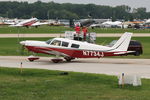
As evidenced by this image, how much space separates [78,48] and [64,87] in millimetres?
12081

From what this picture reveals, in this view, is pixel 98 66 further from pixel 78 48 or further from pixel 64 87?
pixel 64 87

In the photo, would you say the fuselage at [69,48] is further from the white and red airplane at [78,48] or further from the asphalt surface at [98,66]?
the asphalt surface at [98,66]

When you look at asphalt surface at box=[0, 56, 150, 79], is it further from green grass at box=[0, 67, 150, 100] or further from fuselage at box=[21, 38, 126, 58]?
green grass at box=[0, 67, 150, 100]

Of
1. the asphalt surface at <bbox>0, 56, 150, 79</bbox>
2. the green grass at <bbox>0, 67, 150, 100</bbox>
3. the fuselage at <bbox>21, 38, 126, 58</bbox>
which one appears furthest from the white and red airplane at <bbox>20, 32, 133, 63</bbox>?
the green grass at <bbox>0, 67, 150, 100</bbox>

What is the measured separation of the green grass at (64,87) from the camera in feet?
54.0

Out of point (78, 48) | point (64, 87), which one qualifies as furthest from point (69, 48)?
point (64, 87)

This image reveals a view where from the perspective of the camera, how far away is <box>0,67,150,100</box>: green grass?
16.5 m

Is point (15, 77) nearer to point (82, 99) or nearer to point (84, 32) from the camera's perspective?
point (82, 99)

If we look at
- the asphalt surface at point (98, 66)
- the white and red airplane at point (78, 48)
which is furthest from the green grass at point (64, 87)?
the white and red airplane at point (78, 48)

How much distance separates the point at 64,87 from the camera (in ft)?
61.1

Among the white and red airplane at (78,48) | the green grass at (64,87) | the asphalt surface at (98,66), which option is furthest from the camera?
the white and red airplane at (78,48)

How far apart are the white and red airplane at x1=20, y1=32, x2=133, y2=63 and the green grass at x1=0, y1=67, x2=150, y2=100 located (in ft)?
23.8

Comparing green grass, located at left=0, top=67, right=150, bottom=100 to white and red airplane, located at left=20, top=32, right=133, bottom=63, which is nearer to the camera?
green grass, located at left=0, top=67, right=150, bottom=100

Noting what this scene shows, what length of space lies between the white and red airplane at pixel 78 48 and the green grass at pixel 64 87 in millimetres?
7265
